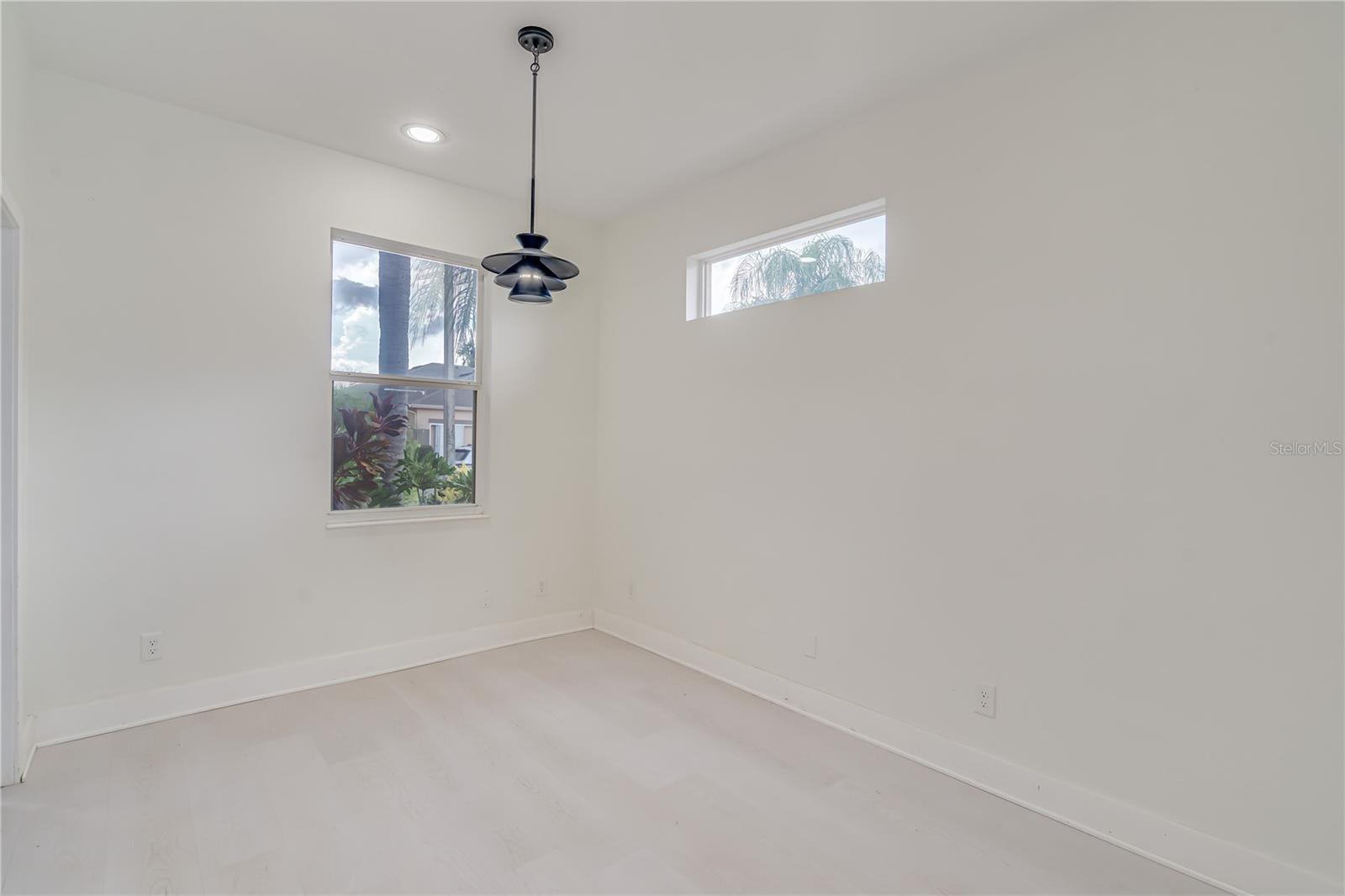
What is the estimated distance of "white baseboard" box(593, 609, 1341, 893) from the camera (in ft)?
6.25

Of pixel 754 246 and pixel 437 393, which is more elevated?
pixel 754 246

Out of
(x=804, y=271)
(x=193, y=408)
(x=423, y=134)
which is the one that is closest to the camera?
(x=193, y=408)

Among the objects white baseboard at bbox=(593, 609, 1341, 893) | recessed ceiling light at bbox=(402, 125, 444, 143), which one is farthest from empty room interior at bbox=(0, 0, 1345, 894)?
recessed ceiling light at bbox=(402, 125, 444, 143)

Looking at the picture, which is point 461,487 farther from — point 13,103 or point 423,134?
point 13,103

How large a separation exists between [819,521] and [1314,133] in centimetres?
214

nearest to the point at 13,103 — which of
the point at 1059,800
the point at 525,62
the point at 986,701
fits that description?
the point at 525,62

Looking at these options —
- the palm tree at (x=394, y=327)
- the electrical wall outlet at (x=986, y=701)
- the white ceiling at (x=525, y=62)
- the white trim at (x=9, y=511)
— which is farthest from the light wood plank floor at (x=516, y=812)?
the white ceiling at (x=525, y=62)

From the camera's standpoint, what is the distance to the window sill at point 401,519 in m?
3.52

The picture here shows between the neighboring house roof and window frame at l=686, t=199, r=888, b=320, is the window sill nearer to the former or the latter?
the neighboring house roof

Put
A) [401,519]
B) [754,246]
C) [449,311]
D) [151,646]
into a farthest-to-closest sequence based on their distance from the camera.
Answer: [449,311] < [401,519] < [754,246] < [151,646]

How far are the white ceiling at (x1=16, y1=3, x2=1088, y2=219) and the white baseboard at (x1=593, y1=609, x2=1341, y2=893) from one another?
2.76 meters

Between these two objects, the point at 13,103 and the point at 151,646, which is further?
the point at 151,646

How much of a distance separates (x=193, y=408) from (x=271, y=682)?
1.42 metres

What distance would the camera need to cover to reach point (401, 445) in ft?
12.5
